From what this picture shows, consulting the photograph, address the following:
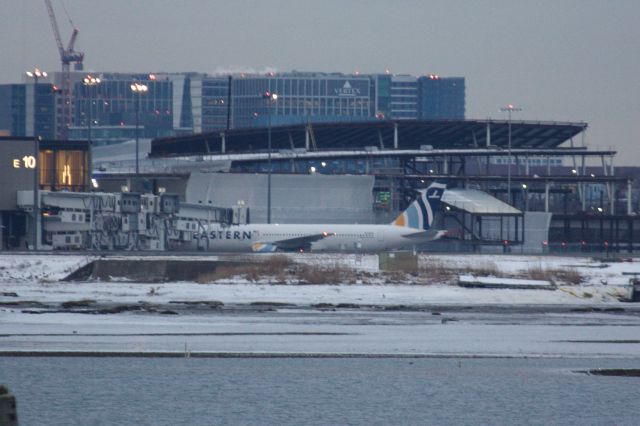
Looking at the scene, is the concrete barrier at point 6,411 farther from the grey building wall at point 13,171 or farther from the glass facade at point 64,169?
the glass facade at point 64,169

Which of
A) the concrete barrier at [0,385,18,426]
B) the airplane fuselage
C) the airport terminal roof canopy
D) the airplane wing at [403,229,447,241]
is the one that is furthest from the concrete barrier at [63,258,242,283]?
the airport terminal roof canopy

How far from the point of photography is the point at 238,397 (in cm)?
1944

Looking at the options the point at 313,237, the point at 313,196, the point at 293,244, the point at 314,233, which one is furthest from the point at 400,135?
the point at 293,244

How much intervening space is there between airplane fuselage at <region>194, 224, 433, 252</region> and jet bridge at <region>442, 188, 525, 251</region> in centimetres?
1350

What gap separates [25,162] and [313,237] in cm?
2160

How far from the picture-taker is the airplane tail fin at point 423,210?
82.2m

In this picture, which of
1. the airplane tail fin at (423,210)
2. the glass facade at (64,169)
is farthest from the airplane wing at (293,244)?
the glass facade at (64,169)

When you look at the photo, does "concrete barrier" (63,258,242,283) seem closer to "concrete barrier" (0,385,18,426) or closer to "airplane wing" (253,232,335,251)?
"airplane wing" (253,232,335,251)

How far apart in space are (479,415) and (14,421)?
356 inches

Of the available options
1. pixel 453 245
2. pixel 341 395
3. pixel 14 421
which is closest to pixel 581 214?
pixel 453 245

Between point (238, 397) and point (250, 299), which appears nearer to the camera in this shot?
point (238, 397)

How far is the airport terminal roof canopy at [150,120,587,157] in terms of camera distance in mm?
115125

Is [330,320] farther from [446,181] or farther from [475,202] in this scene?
[446,181]

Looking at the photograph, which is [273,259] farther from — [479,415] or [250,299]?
[479,415]
